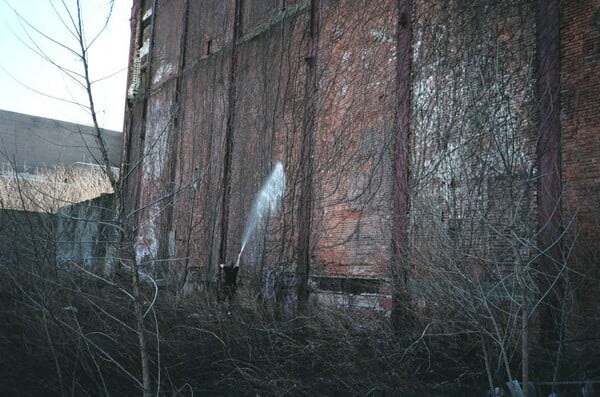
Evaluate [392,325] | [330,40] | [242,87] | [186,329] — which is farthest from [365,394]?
[242,87]

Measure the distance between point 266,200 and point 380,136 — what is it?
10.9 ft

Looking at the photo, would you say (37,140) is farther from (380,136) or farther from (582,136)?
(582,136)

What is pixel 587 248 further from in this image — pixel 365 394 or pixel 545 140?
pixel 365 394

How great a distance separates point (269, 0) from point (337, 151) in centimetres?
443

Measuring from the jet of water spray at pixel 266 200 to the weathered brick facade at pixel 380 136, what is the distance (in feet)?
0.71

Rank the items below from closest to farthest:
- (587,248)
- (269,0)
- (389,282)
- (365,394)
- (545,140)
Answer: (365,394), (587,248), (545,140), (389,282), (269,0)

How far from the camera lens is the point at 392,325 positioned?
29.9 feet

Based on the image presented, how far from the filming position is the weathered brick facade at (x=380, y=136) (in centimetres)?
783

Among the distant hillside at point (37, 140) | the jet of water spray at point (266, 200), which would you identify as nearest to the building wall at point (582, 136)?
the jet of water spray at point (266, 200)

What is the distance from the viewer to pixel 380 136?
10438 millimetres

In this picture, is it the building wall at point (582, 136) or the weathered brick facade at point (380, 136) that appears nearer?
the building wall at point (582, 136)

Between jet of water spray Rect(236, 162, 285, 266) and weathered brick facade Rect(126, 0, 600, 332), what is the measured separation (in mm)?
216

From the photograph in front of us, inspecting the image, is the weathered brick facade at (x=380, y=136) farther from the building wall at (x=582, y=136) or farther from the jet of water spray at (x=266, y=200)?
the jet of water spray at (x=266, y=200)

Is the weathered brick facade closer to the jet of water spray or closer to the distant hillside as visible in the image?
the jet of water spray
